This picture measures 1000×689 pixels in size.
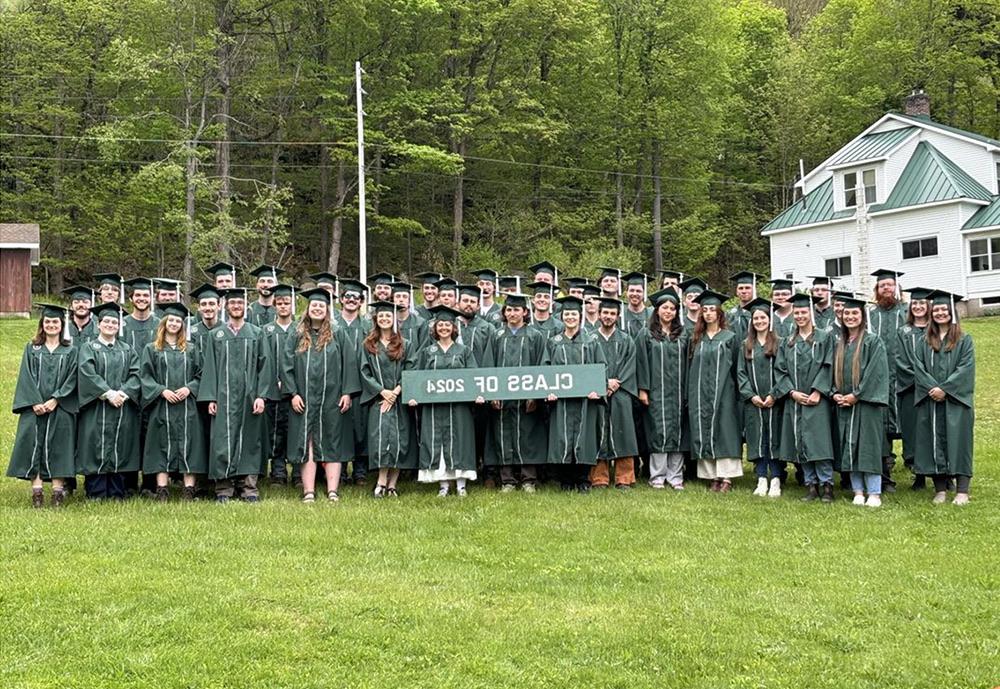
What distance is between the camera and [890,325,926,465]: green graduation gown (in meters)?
9.21

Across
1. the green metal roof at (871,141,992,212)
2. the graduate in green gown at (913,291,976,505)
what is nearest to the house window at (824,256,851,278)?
the green metal roof at (871,141,992,212)

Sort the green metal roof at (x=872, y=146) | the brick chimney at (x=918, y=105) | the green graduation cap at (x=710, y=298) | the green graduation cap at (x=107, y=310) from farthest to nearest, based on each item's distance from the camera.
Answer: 1. the brick chimney at (x=918, y=105)
2. the green metal roof at (x=872, y=146)
3. the green graduation cap at (x=710, y=298)
4. the green graduation cap at (x=107, y=310)

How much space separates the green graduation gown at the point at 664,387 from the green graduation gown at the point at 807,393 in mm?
1021

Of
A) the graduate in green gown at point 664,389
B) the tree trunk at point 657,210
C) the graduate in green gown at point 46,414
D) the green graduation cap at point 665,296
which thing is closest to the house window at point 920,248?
the tree trunk at point 657,210

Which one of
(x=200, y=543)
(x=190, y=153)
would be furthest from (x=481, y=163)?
(x=200, y=543)

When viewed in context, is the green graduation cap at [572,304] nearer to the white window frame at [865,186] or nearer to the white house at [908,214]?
the white house at [908,214]

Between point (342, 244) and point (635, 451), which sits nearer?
point (635, 451)

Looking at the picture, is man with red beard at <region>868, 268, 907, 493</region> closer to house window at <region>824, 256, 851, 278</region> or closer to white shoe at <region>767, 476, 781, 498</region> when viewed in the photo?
white shoe at <region>767, 476, 781, 498</region>

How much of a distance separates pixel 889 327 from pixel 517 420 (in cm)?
397

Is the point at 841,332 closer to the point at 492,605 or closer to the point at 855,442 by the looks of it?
the point at 855,442

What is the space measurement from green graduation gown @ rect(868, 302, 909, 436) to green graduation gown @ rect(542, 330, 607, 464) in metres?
2.81

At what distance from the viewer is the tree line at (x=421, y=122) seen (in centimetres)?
3086

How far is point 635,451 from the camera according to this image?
31.7ft

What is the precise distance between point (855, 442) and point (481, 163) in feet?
95.8
